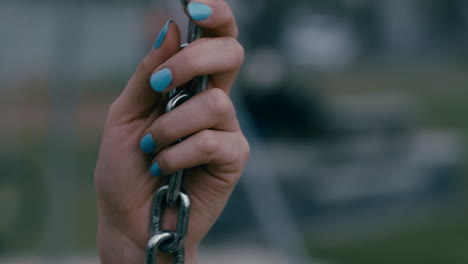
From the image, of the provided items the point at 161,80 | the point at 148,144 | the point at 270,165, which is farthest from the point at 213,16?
the point at 270,165

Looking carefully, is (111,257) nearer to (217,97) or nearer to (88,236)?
(217,97)

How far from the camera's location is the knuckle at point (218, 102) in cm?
131

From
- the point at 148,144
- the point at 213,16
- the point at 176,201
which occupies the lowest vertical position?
the point at 176,201

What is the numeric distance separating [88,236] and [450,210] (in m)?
3.74

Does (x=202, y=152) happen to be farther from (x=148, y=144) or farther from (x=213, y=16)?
(x=213, y=16)

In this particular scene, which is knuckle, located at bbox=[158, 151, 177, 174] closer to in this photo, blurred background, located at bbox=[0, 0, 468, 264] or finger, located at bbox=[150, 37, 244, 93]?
finger, located at bbox=[150, 37, 244, 93]

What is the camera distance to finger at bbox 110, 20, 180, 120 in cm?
134

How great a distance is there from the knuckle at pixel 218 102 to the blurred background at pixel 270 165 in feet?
10.9

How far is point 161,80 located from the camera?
4.25ft

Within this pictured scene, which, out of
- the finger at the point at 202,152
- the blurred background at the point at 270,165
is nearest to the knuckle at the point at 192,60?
the finger at the point at 202,152

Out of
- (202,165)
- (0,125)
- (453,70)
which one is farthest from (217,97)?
(453,70)

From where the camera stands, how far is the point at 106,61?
2323 cm

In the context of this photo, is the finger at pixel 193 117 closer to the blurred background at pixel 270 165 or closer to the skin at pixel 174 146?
the skin at pixel 174 146

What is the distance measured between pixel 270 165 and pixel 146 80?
297 inches
